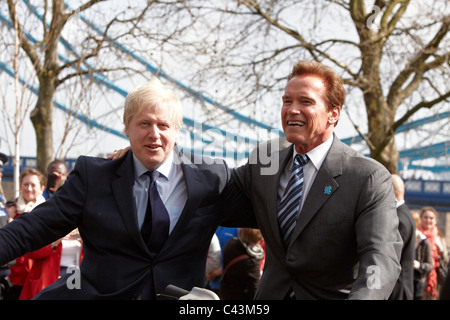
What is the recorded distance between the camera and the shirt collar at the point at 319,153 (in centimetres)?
283

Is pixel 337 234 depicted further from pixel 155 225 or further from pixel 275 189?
pixel 155 225

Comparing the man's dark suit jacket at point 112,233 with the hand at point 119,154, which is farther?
the hand at point 119,154

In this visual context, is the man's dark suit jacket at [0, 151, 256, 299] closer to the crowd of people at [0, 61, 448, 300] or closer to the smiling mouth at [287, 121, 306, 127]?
the crowd of people at [0, 61, 448, 300]

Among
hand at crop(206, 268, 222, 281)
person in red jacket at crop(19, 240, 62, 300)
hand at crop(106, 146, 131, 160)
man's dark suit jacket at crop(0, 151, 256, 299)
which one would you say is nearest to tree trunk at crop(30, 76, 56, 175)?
person in red jacket at crop(19, 240, 62, 300)

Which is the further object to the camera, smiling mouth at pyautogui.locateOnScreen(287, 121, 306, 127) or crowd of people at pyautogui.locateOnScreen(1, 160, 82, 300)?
crowd of people at pyautogui.locateOnScreen(1, 160, 82, 300)

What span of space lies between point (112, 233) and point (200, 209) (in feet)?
1.35

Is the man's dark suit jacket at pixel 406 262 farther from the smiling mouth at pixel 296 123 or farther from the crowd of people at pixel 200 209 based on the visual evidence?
the smiling mouth at pixel 296 123

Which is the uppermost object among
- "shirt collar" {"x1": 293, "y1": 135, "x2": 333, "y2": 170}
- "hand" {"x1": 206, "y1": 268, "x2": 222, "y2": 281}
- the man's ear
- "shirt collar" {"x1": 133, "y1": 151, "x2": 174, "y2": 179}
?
the man's ear

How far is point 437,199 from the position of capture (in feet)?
60.4

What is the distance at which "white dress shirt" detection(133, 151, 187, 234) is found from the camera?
2783 mm

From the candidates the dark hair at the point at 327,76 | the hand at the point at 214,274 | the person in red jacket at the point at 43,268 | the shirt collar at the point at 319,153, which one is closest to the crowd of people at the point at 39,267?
the person in red jacket at the point at 43,268

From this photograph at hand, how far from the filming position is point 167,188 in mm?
2838

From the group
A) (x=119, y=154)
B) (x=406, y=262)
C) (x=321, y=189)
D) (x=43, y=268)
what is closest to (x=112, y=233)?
(x=119, y=154)

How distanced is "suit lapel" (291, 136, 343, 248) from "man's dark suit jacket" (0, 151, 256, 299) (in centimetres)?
46
